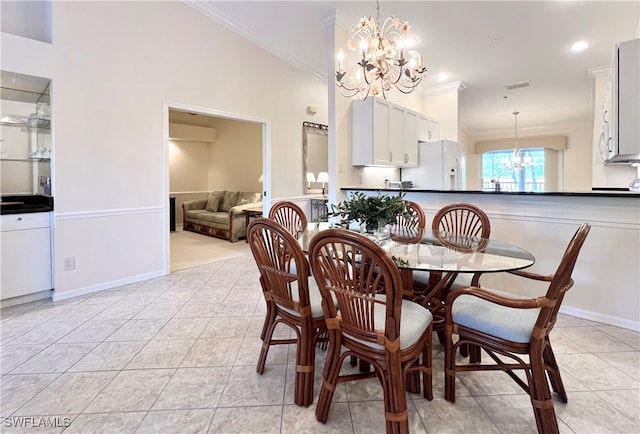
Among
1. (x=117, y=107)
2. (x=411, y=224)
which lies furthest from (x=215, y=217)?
(x=411, y=224)

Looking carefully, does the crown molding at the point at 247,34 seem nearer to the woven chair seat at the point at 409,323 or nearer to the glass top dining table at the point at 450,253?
the glass top dining table at the point at 450,253

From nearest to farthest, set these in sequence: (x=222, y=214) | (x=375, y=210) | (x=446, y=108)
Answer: (x=375, y=210) < (x=446, y=108) < (x=222, y=214)

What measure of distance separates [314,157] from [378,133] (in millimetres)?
1888

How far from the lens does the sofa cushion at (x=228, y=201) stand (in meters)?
7.31

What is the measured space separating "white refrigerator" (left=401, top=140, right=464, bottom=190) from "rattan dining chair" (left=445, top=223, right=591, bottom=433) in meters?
3.86

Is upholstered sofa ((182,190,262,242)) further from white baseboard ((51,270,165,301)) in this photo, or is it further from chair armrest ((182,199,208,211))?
white baseboard ((51,270,165,301))

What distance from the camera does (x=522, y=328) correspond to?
145 cm

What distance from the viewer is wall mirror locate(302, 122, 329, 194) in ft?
18.7

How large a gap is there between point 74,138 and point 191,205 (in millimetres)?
4437

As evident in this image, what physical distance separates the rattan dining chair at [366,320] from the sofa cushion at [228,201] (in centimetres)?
618

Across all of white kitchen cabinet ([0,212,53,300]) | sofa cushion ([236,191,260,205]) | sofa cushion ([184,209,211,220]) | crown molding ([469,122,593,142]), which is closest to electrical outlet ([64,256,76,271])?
white kitchen cabinet ([0,212,53,300])

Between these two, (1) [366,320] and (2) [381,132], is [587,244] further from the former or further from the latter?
(2) [381,132]

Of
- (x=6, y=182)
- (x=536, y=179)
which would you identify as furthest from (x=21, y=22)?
(x=536, y=179)

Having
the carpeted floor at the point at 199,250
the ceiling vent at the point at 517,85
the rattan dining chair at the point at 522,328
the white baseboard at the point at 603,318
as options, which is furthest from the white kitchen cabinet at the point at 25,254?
the ceiling vent at the point at 517,85
